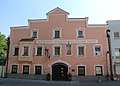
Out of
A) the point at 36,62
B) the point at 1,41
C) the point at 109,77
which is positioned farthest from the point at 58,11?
the point at 1,41

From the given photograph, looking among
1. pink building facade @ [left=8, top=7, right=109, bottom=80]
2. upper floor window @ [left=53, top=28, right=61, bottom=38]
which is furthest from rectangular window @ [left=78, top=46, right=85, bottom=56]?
upper floor window @ [left=53, top=28, right=61, bottom=38]

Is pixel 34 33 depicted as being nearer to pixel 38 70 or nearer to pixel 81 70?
pixel 38 70

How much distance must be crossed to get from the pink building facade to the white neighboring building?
1.47 meters

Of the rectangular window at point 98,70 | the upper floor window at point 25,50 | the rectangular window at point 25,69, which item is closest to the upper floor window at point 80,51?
the rectangular window at point 98,70

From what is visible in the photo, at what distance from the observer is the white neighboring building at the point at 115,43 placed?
91.0 ft

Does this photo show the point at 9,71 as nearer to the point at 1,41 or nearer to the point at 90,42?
the point at 90,42

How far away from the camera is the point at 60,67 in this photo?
92.6 feet

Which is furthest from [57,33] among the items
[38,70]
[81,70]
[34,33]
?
[81,70]

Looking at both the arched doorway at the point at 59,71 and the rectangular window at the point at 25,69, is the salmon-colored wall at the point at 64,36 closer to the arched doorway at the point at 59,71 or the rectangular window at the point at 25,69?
the rectangular window at the point at 25,69

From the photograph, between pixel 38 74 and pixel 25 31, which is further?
pixel 25 31

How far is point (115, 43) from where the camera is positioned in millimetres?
28859

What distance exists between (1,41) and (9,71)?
70.7 feet

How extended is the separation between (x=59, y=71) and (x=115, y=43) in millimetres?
10073

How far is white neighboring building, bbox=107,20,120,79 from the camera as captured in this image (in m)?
27.8
